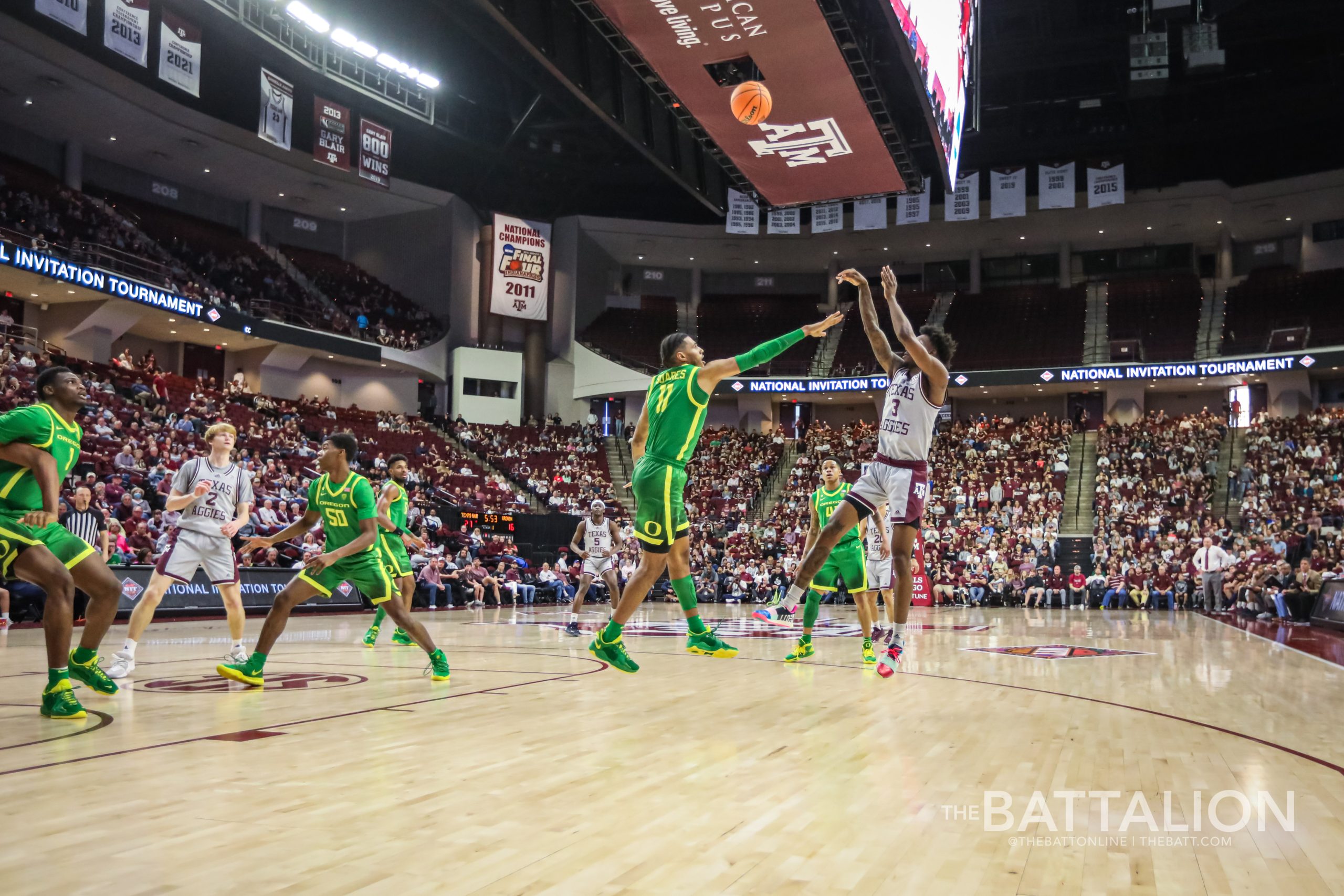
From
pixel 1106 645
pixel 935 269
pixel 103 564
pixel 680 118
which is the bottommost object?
pixel 1106 645

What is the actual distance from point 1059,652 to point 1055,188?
28600 millimetres

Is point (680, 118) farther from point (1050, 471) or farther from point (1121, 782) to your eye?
point (1050, 471)

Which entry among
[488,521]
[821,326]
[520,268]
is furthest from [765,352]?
[520,268]

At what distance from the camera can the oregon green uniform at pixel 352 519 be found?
694 cm

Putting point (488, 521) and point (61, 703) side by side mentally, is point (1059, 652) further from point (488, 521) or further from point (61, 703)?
point (488, 521)

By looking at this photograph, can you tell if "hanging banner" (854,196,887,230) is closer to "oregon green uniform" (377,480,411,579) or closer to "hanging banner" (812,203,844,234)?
"hanging banner" (812,203,844,234)

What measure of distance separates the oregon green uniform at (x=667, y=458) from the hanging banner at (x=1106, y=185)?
106 feet

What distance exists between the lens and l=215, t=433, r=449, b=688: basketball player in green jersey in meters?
6.81

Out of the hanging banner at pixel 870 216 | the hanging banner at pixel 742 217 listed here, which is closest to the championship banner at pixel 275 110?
the hanging banner at pixel 742 217

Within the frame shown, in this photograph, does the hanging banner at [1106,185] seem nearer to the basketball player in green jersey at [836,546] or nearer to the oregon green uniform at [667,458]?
the basketball player in green jersey at [836,546]

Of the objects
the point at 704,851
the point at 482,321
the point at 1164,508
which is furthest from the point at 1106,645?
the point at 482,321

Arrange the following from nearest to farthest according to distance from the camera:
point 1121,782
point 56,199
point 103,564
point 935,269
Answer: point 1121,782
point 103,564
point 56,199
point 935,269

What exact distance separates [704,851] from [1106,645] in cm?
1008

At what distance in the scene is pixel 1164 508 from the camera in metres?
29.4
